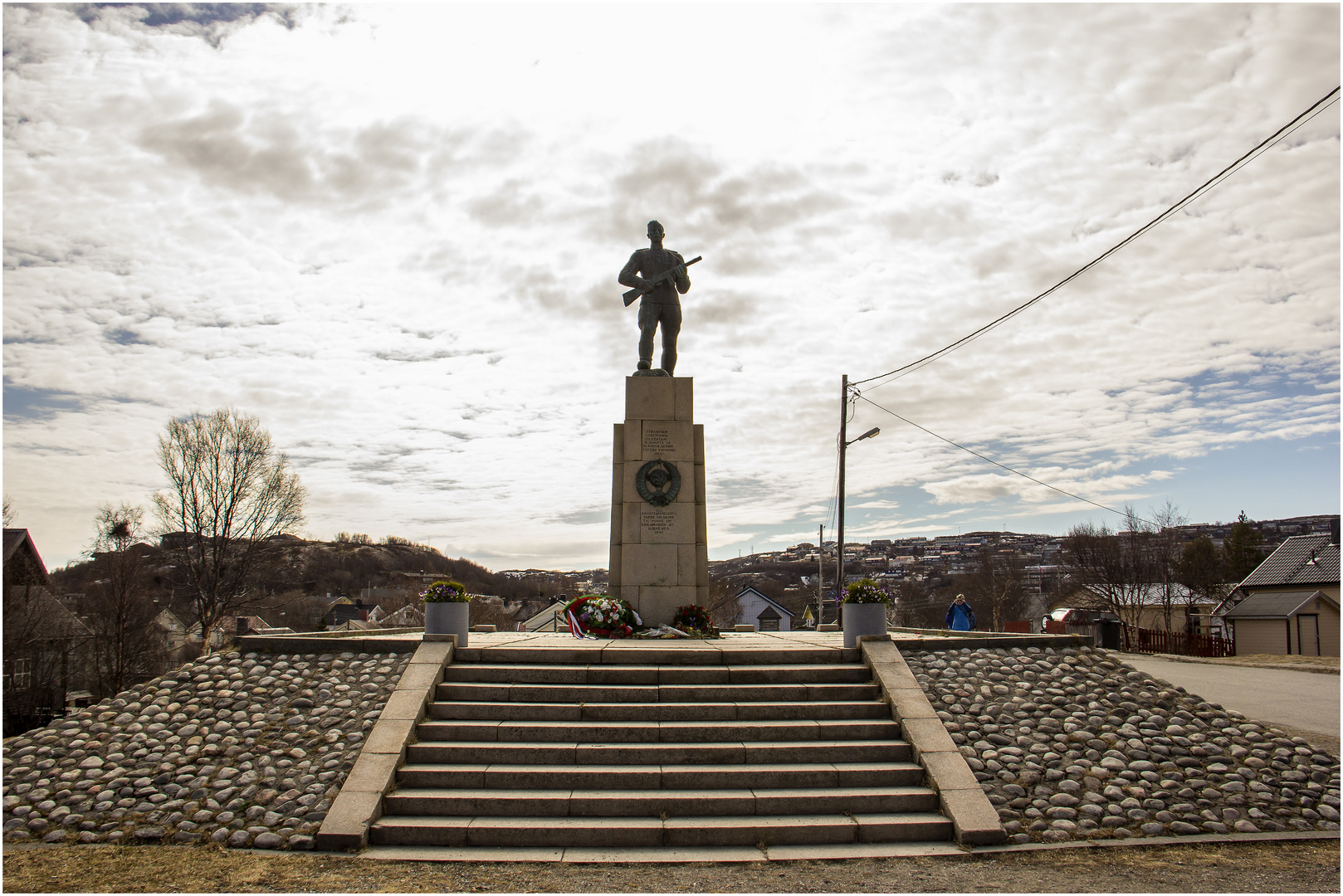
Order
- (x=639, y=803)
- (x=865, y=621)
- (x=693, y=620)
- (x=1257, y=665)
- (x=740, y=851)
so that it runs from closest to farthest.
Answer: (x=740, y=851) < (x=639, y=803) < (x=865, y=621) < (x=693, y=620) < (x=1257, y=665)

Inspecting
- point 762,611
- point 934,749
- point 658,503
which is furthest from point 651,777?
point 762,611

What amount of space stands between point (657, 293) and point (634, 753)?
8846mm

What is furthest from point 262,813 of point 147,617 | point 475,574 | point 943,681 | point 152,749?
point 475,574

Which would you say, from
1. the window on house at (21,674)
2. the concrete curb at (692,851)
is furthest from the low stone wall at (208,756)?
the window on house at (21,674)

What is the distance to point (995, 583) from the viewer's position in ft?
198

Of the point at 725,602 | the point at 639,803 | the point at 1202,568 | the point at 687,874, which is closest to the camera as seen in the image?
the point at 687,874

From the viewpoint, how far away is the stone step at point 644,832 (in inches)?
275

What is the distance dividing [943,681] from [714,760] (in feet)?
10.8

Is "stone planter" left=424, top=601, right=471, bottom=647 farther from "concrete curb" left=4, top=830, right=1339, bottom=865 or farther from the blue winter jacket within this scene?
Answer: the blue winter jacket

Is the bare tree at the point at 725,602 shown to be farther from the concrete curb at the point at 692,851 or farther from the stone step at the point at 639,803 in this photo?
the concrete curb at the point at 692,851

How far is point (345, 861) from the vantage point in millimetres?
6648

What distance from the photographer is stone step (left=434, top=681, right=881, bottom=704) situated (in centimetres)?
907

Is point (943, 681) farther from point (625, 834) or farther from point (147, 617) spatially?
point (147, 617)

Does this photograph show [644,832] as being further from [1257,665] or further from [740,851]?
[1257,665]
